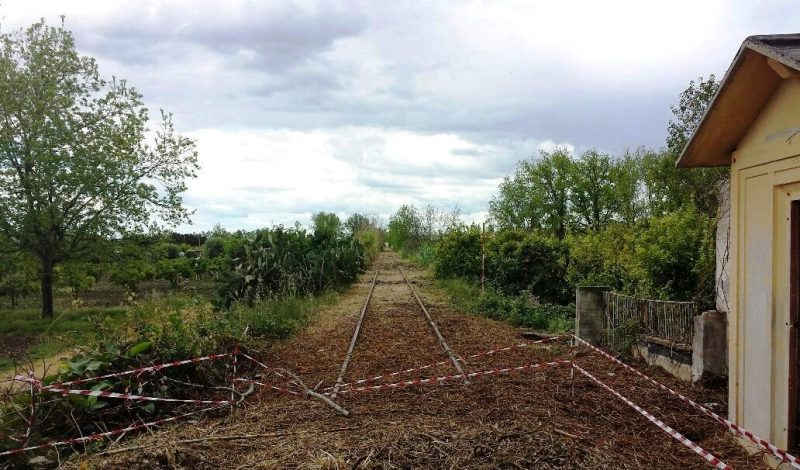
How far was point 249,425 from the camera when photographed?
6469 mm

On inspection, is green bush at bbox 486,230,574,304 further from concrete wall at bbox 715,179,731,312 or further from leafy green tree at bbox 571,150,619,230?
leafy green tree at bbox 571,150,619,230

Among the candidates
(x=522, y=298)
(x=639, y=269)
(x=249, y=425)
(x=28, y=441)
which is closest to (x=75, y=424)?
(x=28, y=441)

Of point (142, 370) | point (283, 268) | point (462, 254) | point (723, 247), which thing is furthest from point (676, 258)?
point (462, 254)

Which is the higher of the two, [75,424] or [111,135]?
[111,135]

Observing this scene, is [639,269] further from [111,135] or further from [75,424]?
[111,135]

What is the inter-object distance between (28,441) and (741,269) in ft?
22.6

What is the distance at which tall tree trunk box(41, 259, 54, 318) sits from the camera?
25344 millimetres

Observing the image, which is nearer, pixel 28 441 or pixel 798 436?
pixel 798 436

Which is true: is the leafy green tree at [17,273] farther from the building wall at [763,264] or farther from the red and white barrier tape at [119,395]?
the building wall at [763,264]

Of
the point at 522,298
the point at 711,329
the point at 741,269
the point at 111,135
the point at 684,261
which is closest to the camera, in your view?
the point at 741,269

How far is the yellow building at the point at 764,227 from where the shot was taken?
511 cm

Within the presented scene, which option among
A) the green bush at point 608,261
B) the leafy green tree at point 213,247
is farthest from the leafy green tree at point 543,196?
the green bush at point 608,261

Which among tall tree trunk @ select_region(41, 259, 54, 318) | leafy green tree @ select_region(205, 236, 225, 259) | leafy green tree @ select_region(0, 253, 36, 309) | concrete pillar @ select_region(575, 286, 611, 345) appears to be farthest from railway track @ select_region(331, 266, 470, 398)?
leafy green tree @ select_region(205, 236, 225, 259)

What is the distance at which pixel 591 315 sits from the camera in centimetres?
1102
